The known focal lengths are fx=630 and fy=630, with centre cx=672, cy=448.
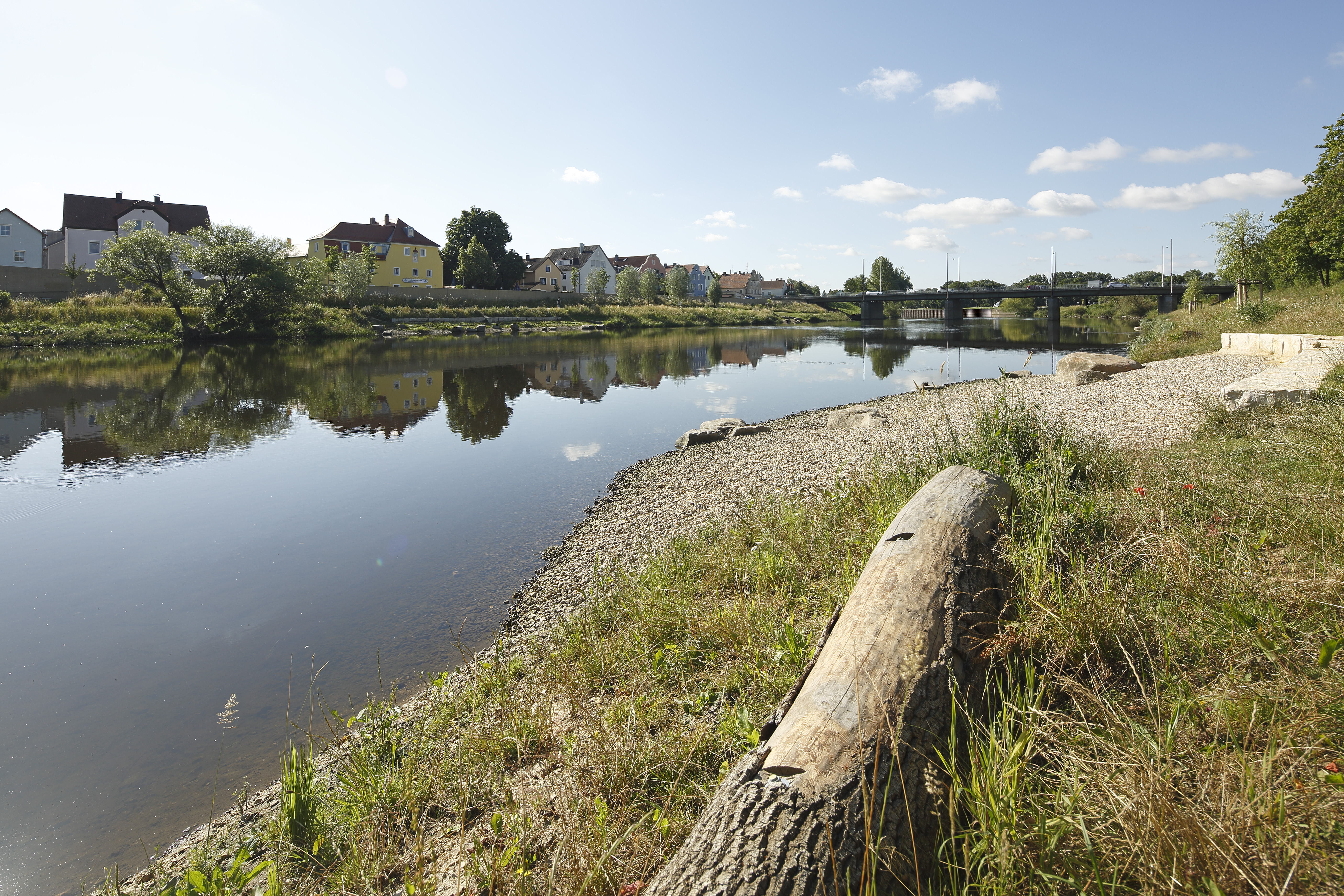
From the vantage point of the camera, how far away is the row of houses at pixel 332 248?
62500mm

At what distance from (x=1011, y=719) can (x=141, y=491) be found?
53.1 ft

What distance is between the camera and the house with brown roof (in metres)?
133

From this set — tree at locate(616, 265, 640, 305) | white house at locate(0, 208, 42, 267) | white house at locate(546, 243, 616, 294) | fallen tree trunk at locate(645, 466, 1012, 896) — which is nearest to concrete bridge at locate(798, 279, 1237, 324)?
tree at locate(616, 265, 640, 305)

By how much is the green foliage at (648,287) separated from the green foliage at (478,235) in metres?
17.7

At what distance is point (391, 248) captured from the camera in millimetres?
81938

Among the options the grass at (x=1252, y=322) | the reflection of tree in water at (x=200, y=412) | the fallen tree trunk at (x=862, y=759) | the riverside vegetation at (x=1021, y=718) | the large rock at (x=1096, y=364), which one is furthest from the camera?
the large rock at (x=1096, y=364)

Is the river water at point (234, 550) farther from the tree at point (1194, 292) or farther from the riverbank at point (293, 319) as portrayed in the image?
the tree at point (1194, 292)

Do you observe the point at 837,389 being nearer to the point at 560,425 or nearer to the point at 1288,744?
the point at 560,425

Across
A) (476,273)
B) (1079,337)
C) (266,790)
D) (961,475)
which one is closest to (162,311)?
(476,273)

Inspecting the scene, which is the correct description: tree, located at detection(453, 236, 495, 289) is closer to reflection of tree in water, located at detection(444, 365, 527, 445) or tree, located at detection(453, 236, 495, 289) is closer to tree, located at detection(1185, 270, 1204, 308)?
reflection of tree in water, located at detection(444, 365, 527, 445)

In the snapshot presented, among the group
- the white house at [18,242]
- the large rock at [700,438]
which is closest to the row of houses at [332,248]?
the white house at [18,242]

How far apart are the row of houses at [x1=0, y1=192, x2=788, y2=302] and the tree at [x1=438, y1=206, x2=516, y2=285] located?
6.46 ft

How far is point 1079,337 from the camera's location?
55500 millimetres

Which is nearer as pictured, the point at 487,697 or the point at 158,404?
the point at 487,697
